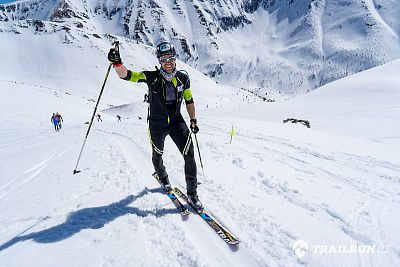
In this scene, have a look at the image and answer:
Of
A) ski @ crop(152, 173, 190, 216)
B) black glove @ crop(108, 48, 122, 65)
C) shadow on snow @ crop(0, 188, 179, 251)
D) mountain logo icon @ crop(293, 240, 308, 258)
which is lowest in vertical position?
mountain logo icon @ crop(293, 240, 308, 258)

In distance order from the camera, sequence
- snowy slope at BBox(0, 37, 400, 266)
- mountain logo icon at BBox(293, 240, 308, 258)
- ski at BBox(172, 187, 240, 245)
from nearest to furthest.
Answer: snowy slope at BBox(0, 37, 400, 266), mountain logo icon at BBox(293, 240, 308, 258), ski at BBox(172, 187, 240, 245)

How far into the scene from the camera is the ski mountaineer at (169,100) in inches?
245

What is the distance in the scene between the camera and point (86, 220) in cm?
550

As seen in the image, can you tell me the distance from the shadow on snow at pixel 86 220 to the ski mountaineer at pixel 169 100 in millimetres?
1018

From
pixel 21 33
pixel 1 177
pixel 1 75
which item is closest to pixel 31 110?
pixel 1 177

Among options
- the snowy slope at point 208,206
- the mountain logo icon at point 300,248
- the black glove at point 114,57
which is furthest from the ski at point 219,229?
the black glove at point 114,57

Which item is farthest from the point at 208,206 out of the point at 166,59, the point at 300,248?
the point at 166,59

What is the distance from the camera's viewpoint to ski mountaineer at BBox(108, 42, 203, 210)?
20.5 feet

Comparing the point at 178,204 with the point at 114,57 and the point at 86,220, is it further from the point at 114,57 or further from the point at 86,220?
the point at 114,57

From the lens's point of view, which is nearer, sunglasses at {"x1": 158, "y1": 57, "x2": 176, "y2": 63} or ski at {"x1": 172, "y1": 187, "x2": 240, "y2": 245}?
ski at {"x1": 172, "y1": 187, "x2": 240, "y2": 245}

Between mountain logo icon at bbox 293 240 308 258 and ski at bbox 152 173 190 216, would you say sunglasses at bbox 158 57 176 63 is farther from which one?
mountain logo icon at bbox 293 240 308 258

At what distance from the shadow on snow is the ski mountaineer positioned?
1018mm

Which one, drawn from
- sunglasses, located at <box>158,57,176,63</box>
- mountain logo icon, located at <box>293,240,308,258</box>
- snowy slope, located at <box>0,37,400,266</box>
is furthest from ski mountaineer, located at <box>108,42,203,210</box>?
Result: mountain logo icon, located at <box>293,240,308,258</box>

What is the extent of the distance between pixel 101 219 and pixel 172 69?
10.9 feet
